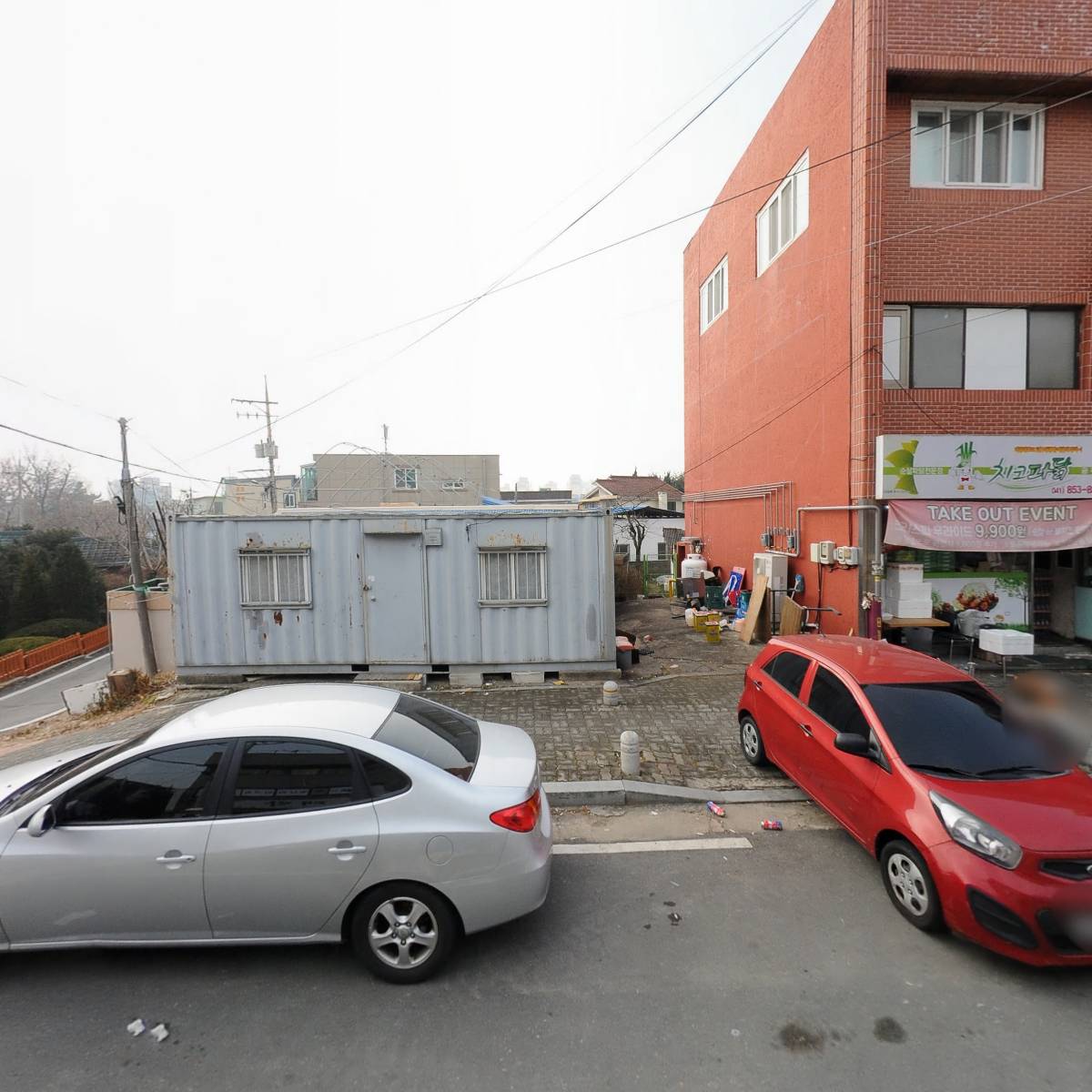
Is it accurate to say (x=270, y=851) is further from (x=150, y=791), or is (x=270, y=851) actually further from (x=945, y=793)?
(x=945, y=793)

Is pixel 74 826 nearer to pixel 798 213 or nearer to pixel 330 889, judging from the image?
pixel 330 889

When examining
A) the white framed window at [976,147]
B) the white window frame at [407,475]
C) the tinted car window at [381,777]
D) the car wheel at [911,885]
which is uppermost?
the white framed window at [976,147]

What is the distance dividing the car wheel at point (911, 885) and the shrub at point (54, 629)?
1444 inches

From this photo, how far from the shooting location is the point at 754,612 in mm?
12750

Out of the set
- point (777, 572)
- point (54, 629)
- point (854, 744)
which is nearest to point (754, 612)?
point (777, 572)

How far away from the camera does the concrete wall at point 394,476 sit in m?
47.1

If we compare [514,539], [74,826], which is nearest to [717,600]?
Answer: [514,539]

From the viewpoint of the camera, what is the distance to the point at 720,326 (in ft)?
59.0

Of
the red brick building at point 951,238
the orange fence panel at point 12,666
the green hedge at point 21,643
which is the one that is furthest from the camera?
the green hedge at point 21,643

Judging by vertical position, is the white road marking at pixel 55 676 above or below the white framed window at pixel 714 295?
below

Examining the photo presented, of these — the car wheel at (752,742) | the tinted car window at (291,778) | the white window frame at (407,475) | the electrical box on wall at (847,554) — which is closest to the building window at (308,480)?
the white window frame at (407,475)

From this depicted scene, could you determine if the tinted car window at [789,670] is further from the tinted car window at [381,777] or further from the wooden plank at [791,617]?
the wooden plank at [791,617]

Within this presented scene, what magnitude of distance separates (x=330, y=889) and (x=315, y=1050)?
0.67 metres

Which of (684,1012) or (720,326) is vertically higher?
(720,326)
